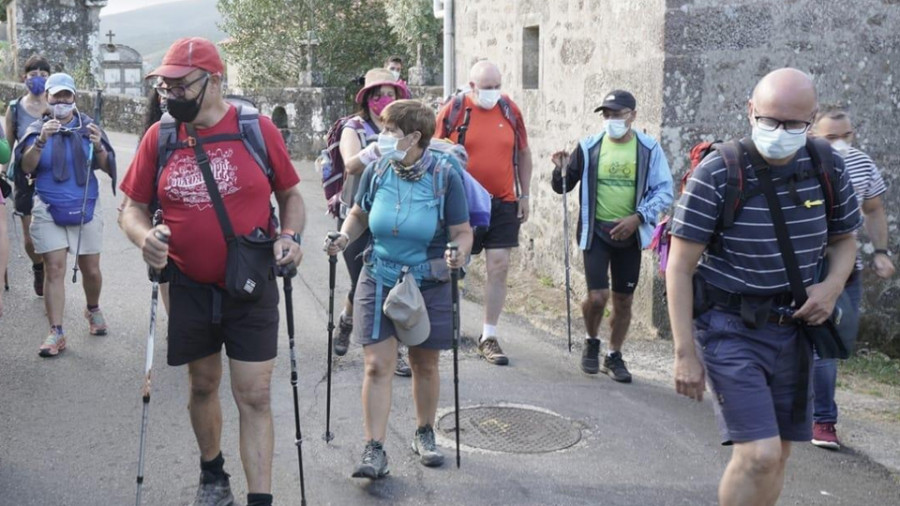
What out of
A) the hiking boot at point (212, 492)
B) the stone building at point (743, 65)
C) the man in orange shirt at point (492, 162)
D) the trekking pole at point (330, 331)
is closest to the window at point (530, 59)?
the stone building at point (743, 65)

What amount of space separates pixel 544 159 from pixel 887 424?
4912 mm

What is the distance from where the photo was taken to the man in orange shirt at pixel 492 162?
748cm

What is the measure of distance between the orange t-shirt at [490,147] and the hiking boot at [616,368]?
1336 mm

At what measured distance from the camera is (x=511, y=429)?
5.98 metres

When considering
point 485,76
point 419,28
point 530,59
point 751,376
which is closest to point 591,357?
point 485,76

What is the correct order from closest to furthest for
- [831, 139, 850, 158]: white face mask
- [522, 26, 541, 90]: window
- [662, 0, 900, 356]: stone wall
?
1. [831, 139, 850, 158]: white face mask
2. [662, 0, 900, 356]: stone wall
3. [522, 26, 541, 90]: window

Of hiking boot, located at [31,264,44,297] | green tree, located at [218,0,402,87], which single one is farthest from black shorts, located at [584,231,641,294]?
green tree, located at [218,0,402,87]

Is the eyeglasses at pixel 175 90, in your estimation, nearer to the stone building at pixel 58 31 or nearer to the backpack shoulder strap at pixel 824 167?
the backpack shoulder strap at pixel 824 167

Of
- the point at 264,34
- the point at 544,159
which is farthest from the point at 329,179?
the point at 264,34

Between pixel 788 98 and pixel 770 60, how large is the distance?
4320 millimetres

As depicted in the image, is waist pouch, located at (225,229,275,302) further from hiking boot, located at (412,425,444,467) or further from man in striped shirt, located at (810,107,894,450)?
man in striped shirt, located at (810,107,894,450)

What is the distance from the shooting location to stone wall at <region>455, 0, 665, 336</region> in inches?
325

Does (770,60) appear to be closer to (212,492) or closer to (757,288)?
(757,288)

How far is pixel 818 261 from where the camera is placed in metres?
4.12
